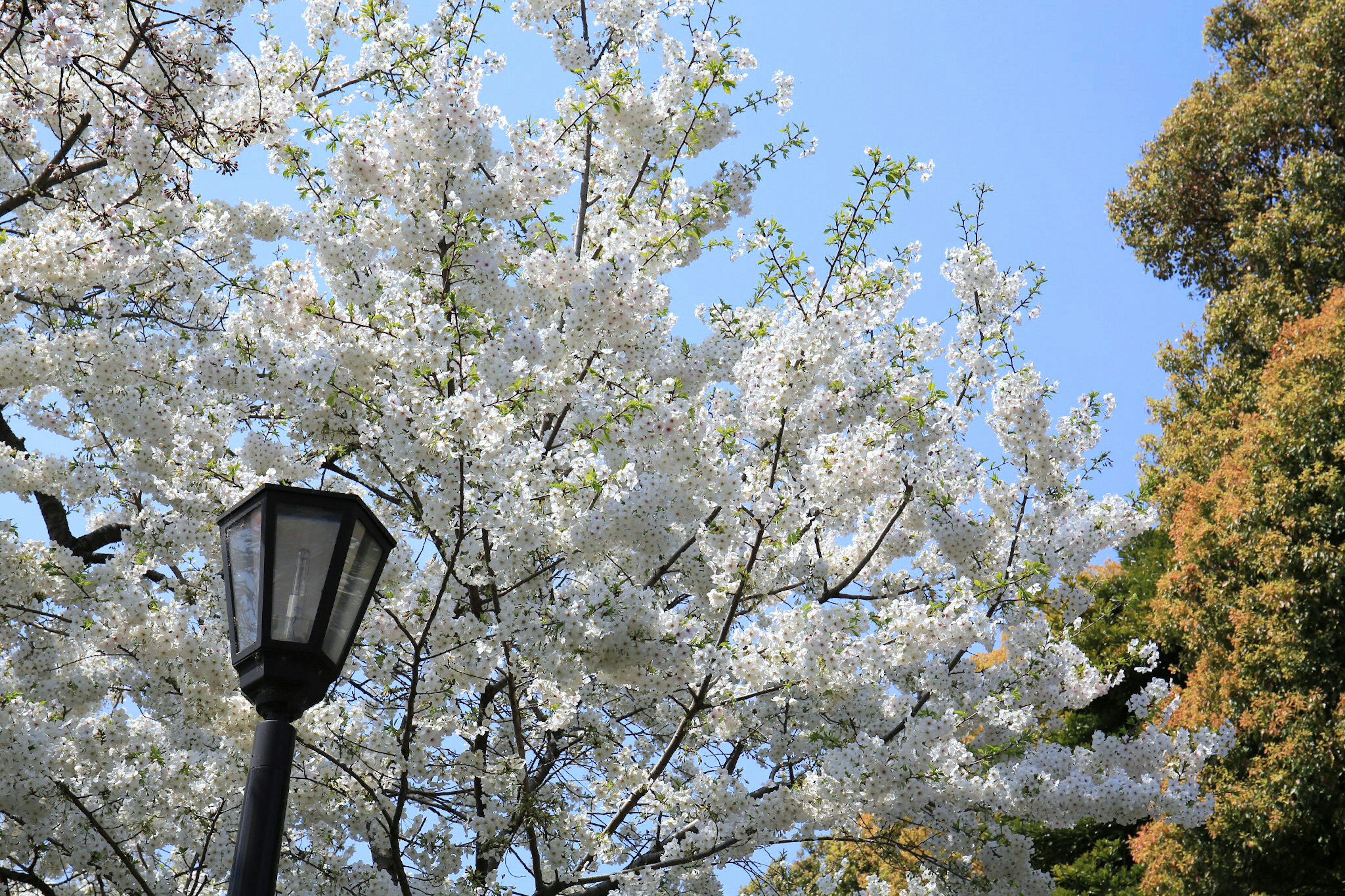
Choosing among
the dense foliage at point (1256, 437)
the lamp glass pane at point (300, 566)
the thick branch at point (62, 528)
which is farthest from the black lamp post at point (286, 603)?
the dense foliage at point (1256, 437)

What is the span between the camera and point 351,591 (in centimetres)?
303

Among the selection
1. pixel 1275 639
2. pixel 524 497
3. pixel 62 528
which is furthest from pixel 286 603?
pixel 1275 639

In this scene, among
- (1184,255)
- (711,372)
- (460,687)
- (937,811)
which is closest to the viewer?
(460,687)

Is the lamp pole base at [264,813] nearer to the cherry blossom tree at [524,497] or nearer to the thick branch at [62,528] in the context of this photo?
the cherry blossom tree at [524,497]

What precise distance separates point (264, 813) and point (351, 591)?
1.91 feet

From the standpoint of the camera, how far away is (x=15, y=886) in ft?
19.3

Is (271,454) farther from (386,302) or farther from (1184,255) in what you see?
(1184,255)

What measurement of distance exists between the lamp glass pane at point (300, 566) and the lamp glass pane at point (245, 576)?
0.05m

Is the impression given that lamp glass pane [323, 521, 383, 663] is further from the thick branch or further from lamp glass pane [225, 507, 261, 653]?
the thick branch

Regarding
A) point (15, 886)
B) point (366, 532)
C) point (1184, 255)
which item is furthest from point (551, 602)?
point (1184, 255)

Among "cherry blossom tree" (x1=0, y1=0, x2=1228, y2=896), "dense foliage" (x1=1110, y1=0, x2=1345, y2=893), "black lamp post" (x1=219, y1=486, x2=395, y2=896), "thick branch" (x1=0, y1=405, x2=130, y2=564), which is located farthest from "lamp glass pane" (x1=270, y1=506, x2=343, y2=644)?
"dense foliage" (x1=1110, y1=0, x2=1345, y2=893)

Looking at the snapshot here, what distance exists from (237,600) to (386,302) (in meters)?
3.06

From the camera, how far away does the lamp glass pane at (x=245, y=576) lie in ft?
9.69

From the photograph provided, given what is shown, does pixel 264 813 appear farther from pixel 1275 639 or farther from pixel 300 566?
pixel 1275 639
